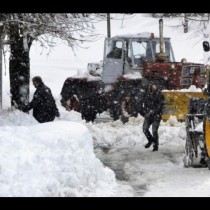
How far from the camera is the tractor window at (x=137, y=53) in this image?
18.4m

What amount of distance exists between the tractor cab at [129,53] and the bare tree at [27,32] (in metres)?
3.31

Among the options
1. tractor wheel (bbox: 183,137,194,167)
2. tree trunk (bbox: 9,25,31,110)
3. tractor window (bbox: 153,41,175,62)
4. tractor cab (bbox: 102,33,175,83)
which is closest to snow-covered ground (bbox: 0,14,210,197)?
tractor wheel (bbox: 183,137,194,167)

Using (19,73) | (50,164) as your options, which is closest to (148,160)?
(50,164)

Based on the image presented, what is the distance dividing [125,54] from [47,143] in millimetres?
10353

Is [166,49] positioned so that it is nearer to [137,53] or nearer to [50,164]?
[137,53]

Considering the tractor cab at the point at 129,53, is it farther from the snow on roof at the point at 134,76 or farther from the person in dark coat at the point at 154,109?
the person in dark coat at the point at 154,109

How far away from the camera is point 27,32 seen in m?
13.9

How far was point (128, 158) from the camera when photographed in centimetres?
1265

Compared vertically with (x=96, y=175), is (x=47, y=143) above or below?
above

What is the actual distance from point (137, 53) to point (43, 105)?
7121mm
